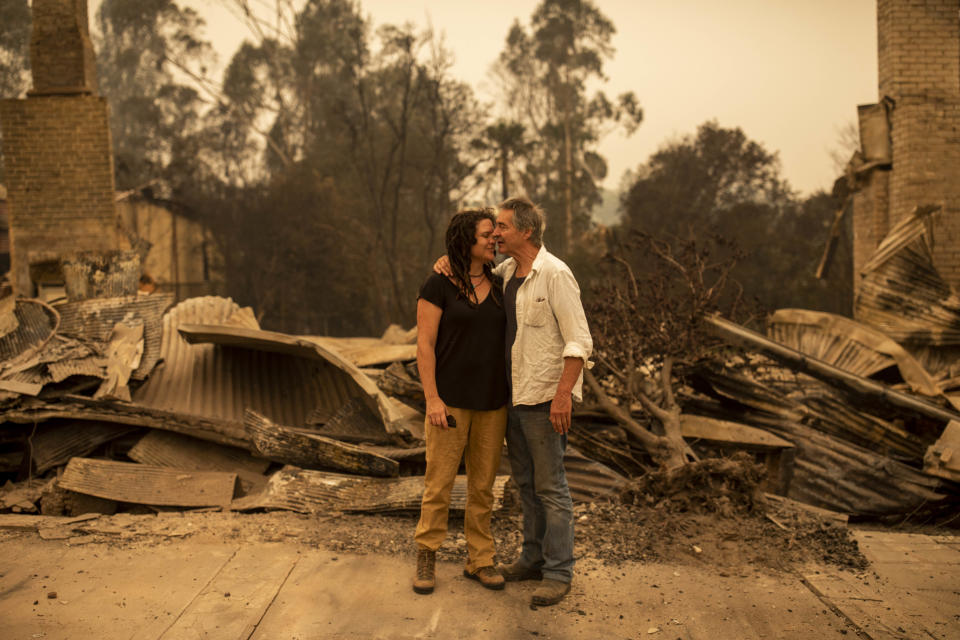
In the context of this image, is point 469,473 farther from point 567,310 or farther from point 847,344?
point 847,344

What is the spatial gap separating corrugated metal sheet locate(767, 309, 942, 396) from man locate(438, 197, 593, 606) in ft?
16.6

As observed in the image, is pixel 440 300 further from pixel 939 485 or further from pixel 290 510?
pixel 939 485

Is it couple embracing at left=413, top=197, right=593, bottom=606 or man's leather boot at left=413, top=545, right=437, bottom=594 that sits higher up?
couple embracing at left=413, top=197, right=593, bottom=606

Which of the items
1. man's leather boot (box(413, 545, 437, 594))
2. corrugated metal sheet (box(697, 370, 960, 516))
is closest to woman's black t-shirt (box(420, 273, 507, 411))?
man's leather boot (box(413, 545, 437, 594))

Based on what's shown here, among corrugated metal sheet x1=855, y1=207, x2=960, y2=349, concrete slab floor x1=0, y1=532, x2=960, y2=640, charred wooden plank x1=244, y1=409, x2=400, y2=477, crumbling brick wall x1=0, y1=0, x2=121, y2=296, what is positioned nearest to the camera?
concrete slab floor x1=0, y1=532, x2=960, y2=640

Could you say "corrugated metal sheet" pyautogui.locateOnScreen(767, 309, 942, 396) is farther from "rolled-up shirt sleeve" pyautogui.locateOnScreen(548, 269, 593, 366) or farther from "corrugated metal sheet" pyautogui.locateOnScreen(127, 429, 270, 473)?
"corrugated metal sheet" pyautogui.locateOnScreen(127, 429, 270, 473)

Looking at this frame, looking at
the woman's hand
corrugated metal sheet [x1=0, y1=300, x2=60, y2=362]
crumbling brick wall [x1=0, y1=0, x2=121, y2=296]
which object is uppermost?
crumbling brick wall [x1=0, y1=0, x2=121, y2=296]

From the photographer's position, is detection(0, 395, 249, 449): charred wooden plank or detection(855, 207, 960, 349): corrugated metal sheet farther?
detection(855, 207, 960, 349): corrugated metal sheet

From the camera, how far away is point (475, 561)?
3.87 metres

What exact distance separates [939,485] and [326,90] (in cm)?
3234

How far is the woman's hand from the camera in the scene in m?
3.61

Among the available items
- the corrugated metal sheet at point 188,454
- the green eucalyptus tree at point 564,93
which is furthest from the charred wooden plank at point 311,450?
the green eucalyptus tree at point 564,93

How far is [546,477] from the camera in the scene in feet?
12.1

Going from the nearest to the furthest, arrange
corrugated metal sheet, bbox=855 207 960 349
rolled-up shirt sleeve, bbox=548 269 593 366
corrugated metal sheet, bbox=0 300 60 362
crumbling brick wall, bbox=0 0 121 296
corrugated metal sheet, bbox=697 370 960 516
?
rolled-up shirt sleeve, bbox=548 269 593 366
corrugated metal sheet, bbox=697 370 960 516
corrugated metal sheet, bbox=0 300 60 362
corrugated metal sheet, bbox=855 207 960 349
crumbling brick wall, bbox=0 0 121 296
